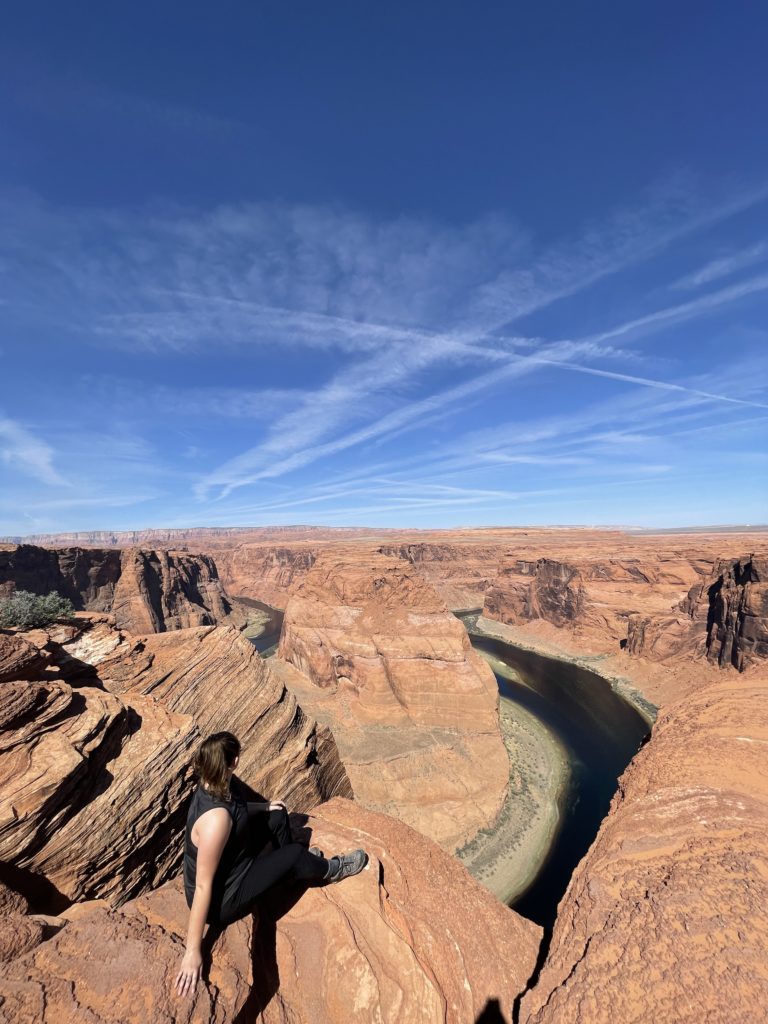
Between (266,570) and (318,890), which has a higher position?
(318,890)

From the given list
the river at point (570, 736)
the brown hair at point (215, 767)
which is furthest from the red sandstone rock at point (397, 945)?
the river at point (570, 736)

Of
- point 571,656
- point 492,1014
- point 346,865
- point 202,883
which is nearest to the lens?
point 202,883

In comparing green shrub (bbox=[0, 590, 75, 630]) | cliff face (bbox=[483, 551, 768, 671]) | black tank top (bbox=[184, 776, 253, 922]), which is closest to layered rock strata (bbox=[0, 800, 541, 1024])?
black tank top (bbox=[184, 776, 253, 922])

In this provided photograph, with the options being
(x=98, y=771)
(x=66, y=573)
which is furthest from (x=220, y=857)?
(x=66, y=573)

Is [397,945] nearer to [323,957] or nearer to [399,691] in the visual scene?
[323,957]

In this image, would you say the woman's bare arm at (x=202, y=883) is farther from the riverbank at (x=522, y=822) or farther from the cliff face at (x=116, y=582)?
the cliff face at (x=116, y=582)

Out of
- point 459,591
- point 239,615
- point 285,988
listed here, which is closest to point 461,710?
point 285,988
